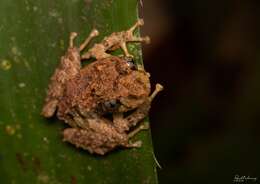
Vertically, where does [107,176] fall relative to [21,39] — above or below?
below

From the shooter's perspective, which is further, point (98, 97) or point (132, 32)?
point (98, 97)

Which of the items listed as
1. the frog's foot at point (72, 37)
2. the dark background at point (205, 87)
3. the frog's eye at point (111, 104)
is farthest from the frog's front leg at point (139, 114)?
the dark background at point (205, 87)

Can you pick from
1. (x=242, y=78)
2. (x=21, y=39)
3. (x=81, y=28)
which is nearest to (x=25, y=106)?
(x=21, y=39)

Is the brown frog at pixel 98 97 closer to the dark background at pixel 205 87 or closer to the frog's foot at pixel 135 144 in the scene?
the frog's foot at pixel 135 144

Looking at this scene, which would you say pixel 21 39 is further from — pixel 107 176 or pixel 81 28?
pixel 107 176

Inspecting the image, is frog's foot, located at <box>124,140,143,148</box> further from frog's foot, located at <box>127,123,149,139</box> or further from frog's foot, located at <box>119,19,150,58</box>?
frog's foot, located at <box>119,19,150,58</box>

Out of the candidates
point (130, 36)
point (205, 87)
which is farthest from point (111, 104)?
point (205, 87)

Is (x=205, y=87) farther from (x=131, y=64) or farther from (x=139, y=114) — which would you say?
(x=131, y=64)
